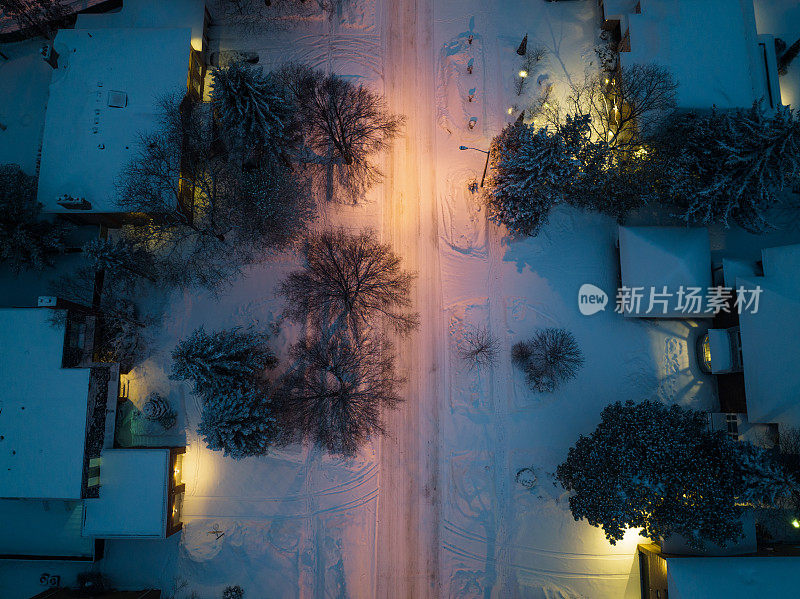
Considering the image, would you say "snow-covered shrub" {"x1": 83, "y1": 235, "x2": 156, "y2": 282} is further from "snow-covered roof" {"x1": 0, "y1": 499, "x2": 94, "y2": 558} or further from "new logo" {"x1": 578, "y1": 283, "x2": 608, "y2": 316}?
"new logo" {"x1": 578, "y1": 283, "x2": 608, "y2": 316}

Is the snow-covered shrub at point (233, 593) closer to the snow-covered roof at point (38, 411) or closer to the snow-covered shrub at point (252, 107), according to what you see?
the snow-covered roof at point (38, 411)

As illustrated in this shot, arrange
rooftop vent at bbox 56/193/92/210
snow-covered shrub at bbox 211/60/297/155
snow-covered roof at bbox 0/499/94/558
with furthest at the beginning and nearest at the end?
snow-covered roof at bbox 0/499/94/558 → rooftop vent at bbox 56/193/92/210 → snow-covered shrub at bbox 211/60/297/155

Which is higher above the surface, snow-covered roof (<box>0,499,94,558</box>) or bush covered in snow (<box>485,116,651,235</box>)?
bush covered in snow (<box>485,116,651,235</box>)

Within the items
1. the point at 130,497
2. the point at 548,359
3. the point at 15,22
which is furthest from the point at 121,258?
the point at 548,359

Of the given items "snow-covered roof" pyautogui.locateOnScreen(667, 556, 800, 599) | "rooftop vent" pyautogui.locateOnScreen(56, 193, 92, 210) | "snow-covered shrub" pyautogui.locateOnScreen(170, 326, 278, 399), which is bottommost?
"snow-covered roof" pyautogui.locateOnScreen(667, 556, 800, 599)

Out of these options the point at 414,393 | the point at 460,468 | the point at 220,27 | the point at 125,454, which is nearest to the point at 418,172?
the point at 414,393

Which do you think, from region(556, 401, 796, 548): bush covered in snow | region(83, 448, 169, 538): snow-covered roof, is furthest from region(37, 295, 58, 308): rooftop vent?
region(556, 401, 796, 548): bush covered in snow

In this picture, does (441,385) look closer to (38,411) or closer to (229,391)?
(229,391)

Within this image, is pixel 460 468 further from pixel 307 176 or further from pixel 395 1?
pixel 395 1
